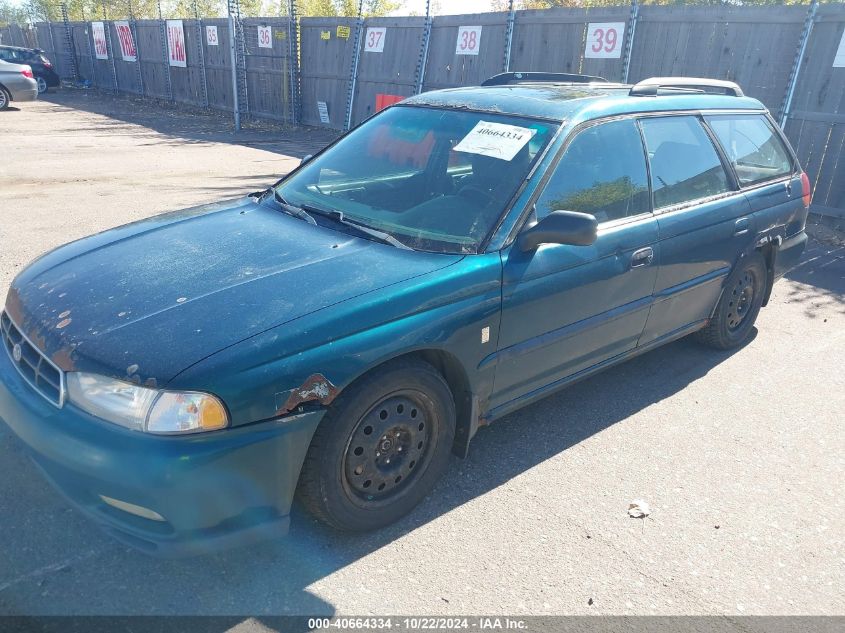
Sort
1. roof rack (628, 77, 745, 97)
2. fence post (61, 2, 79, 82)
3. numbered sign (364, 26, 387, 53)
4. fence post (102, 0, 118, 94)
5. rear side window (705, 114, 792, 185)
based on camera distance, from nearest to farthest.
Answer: roof rack (628, 77, 745, 97) < rear side window (705, 114, 792, 185) < numbered sign (364, 26, 387, 53) < fence post (102, 0, 118, 94) < fence post (61, 2, 79, 82)

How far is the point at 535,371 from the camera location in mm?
3293

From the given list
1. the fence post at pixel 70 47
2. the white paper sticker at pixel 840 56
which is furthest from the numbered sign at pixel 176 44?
the white paper sticker at pixel 840 56

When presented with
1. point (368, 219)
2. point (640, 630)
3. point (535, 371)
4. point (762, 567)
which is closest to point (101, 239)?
point (368, 219)

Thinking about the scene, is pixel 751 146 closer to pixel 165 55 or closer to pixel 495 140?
pixel 495 140

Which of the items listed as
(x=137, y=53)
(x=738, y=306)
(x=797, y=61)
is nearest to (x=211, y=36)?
(x=137, y=53)

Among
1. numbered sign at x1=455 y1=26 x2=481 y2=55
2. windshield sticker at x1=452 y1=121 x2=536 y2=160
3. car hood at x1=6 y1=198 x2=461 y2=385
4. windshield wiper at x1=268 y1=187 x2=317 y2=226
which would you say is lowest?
car hood at x1=6 y1=198 x2=461 y2=385

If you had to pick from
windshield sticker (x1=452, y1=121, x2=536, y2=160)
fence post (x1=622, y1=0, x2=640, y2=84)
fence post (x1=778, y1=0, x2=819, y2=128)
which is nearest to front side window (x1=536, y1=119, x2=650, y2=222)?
windshield sticker (x1=452, y1=121, x2=536, y2=160)

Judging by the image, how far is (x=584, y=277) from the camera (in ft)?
10.8

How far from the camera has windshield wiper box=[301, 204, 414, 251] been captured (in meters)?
3.03

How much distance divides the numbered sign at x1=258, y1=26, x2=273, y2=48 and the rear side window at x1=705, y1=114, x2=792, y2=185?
15263mm

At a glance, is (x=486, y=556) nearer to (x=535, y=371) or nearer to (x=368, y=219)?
(x=535, y=371)

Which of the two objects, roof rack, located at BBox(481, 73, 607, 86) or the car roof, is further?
roof rack, located at BBox(481, 73, 607, 86)

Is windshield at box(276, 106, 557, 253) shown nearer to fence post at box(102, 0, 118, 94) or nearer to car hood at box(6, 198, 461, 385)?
car hood at box(6, 198, 461, 385)

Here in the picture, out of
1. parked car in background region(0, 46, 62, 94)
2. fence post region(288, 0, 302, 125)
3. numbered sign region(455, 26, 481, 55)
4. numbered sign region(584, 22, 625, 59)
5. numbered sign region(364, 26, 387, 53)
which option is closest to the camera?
numbered sign region(584, 22, 625, 59)
